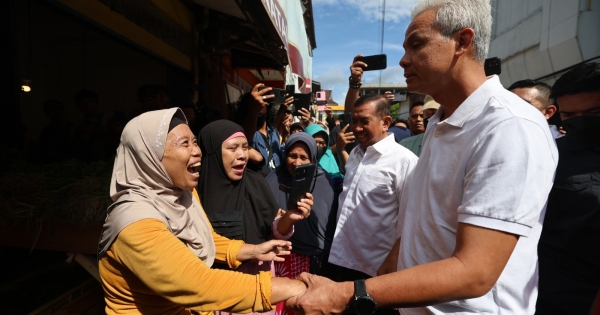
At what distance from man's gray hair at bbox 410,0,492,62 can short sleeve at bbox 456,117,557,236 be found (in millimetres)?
351

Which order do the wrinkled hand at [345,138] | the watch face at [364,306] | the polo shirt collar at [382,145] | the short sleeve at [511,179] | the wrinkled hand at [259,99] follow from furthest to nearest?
the wrinkled hand at [345,138] → the wrinkled hand at [259,99] → the polo shirt collar at [382,145] → the watch face at [364,306] → the short sleeve at [511,179]

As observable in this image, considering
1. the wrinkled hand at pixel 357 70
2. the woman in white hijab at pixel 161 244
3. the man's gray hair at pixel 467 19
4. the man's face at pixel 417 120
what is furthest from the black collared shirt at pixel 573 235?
the man's face at pixel 417 120

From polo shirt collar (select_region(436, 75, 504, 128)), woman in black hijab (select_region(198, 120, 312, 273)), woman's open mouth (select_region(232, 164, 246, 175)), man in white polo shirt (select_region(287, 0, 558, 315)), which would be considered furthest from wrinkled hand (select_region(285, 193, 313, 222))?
polo shirt collar (select_region(436, 75, 504, 128))

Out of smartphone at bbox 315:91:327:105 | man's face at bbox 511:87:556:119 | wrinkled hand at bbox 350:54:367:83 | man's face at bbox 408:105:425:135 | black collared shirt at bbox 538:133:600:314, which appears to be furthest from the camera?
smartphone at bbox 315:91:327:105

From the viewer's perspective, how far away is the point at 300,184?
2.00m

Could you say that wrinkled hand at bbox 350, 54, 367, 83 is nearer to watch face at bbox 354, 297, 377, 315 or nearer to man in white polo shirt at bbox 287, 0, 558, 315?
man in white polo shirt at bbox 287, 0, 558, 315

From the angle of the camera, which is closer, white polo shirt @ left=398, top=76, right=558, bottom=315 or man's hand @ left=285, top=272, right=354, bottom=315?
white polo shirt @ left=398, top=76, right=558, bottom=315

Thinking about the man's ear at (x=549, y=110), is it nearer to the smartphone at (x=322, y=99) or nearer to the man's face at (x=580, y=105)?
the man's face at (x=580, y=105)

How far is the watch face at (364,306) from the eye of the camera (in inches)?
42.3

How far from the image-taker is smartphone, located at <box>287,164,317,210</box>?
6.51 feet

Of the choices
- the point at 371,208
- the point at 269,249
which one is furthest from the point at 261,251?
the point at 371,208

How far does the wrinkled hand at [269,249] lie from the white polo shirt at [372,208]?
63cm

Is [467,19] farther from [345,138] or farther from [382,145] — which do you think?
[345,138]

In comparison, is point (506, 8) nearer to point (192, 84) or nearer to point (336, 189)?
point (192, 84)
